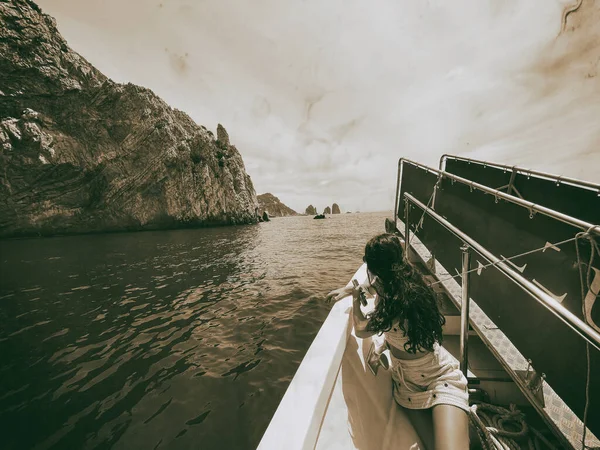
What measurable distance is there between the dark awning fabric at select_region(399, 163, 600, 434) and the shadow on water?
127 inches

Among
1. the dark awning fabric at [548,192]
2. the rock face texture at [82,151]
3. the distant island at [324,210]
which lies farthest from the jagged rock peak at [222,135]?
the distant island at [324,210]

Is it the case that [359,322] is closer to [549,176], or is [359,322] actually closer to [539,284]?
[539,284]

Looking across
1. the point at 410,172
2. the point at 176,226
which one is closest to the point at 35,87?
the point at 176,226

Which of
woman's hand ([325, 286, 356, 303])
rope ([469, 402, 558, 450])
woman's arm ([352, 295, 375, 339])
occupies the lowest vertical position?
rope ([469, 402, 558, 450])

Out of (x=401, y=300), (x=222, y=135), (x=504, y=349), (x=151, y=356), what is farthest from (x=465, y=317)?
(x=222, y=135)

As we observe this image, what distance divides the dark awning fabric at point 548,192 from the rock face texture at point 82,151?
4191 cm

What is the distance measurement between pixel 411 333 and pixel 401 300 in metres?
0.26

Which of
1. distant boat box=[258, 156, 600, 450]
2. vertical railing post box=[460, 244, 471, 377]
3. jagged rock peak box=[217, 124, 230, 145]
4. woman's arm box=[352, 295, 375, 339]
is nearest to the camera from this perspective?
distant boat box=[258, 156, 600, 450]

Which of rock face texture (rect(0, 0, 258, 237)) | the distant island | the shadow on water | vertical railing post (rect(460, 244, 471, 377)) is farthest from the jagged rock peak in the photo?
the distant island

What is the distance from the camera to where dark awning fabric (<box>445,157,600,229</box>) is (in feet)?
7.30

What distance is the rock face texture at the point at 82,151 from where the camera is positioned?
31.6m

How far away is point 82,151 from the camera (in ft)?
119

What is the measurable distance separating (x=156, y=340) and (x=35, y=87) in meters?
52.3

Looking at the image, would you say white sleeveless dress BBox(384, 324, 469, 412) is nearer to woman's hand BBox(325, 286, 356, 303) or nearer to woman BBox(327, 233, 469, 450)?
woman BBox(327, 233, 469, 450)
